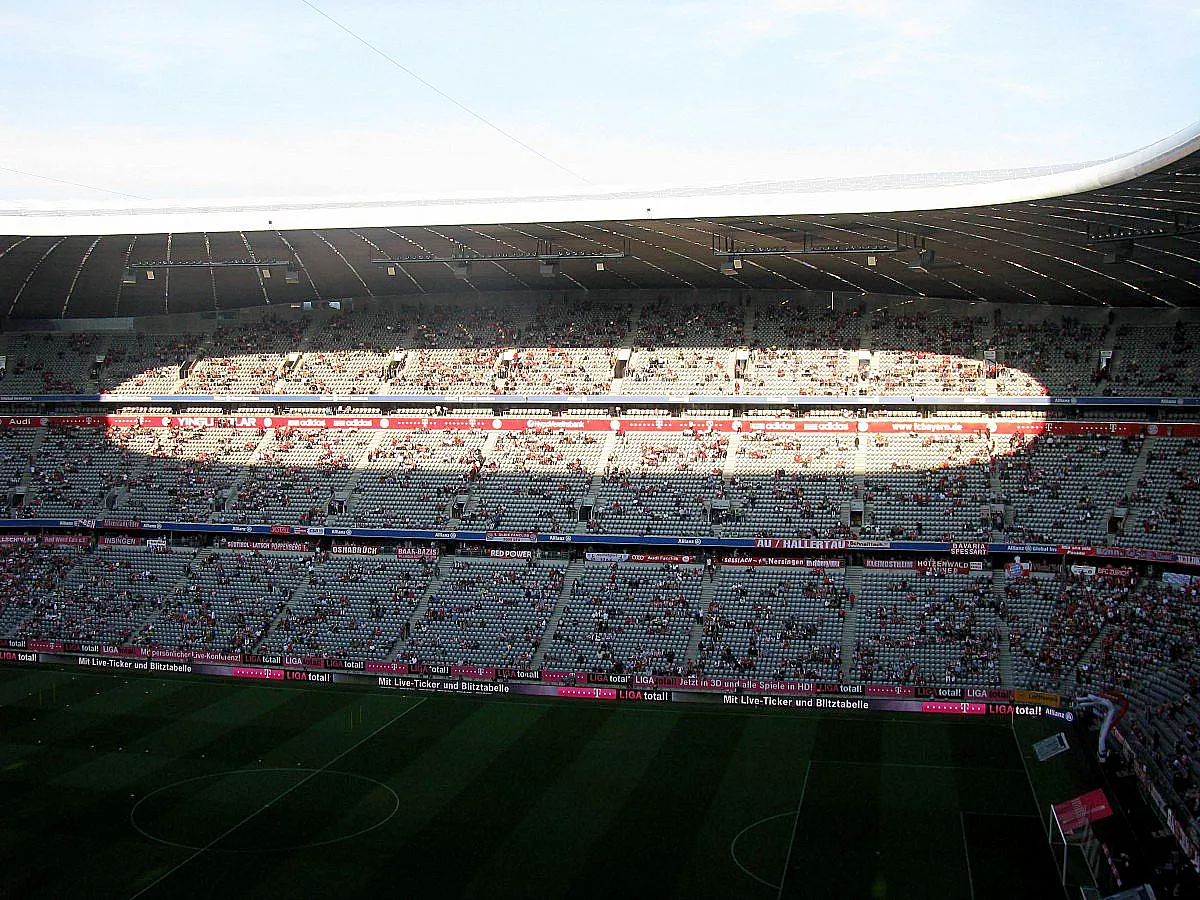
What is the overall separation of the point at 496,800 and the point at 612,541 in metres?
19.9

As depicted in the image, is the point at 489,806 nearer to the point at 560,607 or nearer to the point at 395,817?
the point at 395,817

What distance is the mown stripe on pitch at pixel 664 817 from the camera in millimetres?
26422

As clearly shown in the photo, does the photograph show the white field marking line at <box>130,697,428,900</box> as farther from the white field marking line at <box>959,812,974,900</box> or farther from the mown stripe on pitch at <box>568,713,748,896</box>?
the white field marking line at <box>959,812,974,900</box>

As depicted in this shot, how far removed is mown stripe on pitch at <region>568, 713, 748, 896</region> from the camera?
26.4 metres

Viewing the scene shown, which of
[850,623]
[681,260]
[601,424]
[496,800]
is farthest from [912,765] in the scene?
[601,424]

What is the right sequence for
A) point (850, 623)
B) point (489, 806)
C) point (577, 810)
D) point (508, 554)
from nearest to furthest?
point (577, 810) → point (489, 806) → point (850, 623) → point (508, 554)

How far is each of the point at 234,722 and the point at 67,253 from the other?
72.3ft

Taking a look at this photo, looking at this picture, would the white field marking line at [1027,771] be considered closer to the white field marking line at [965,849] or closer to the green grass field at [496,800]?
the green grass field at [496,800]

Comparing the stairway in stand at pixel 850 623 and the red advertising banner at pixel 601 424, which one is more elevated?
the red advertising banner at pixel 601 424

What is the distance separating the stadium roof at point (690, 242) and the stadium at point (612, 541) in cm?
28

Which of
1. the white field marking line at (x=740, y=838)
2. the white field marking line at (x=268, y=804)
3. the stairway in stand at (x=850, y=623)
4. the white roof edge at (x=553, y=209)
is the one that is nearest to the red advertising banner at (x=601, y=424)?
the stairway in stand at (x=850, y=623)

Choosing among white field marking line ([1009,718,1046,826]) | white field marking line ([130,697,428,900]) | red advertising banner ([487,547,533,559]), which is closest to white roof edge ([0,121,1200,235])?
red advertising banner ([487,547,533,559])

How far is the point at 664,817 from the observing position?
30.2 m

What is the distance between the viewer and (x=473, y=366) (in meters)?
58.5
